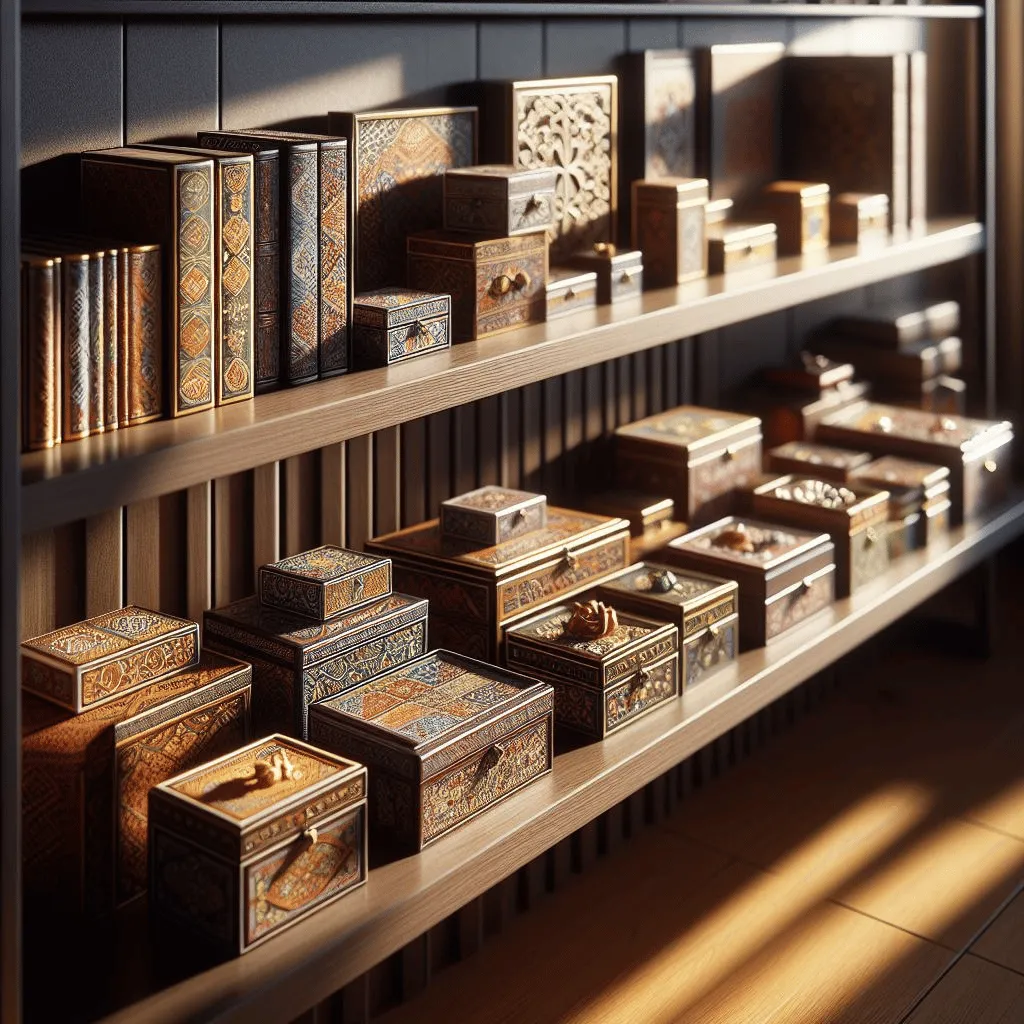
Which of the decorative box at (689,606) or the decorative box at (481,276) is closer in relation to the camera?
the decorative box at (481,276)

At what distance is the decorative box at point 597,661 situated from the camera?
71.1 inches

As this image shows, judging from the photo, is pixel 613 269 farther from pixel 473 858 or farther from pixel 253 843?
pixel 253 843

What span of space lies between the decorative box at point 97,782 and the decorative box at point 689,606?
691 millimetres

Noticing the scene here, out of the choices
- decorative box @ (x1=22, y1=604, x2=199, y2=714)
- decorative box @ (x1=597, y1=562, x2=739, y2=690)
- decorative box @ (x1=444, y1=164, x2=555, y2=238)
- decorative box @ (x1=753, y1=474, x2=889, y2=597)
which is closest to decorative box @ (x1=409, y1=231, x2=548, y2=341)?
decorative box @ (x1=444, y1=164, x2=555, y2=238)

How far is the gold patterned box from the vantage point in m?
1.92

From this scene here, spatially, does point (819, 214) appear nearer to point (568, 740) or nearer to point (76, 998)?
point (568, 740)

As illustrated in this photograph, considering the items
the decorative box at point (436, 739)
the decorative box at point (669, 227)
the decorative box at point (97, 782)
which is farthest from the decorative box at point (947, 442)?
the decorative box at point (97, 782)

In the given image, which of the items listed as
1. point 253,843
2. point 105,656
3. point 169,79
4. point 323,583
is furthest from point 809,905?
point 169,79

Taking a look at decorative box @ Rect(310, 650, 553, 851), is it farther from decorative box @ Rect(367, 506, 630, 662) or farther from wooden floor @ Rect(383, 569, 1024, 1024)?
wooden floor @ Rect(383, 569, 1024, 1024)

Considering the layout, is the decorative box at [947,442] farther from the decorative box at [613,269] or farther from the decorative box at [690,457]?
the decorative box at [613,269]

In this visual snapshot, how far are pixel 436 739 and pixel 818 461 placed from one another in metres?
1.23

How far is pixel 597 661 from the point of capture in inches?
70.6

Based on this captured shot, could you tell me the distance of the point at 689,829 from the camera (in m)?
2.40

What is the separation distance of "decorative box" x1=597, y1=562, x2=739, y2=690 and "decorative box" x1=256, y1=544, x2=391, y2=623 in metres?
0.42
